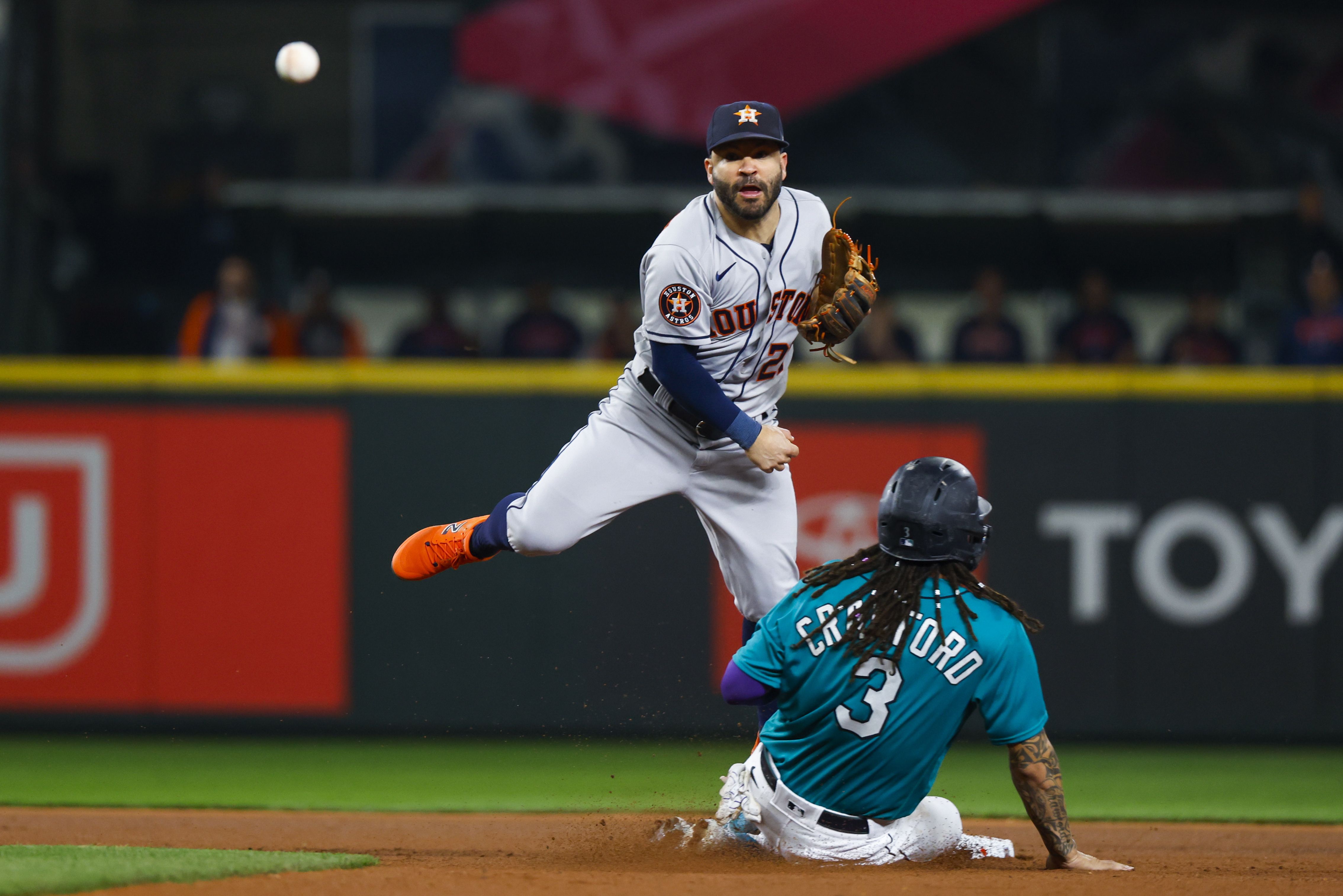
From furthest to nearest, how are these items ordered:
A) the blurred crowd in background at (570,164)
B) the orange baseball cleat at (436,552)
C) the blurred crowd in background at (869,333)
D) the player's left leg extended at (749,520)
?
1. the blurred crowd in background at (570,164)
2. the blurred crowd in background at (869,333)
3. the orange baseball cleat at (436,552)
4. the player's left leg extended at (749,520)

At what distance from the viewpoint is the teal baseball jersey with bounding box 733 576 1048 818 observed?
140 inches

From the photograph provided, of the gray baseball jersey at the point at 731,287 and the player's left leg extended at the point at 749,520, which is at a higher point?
the gray baseball jersey at the point at 731,287

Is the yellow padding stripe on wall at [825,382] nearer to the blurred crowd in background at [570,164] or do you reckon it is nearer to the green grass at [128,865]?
the blurred crowd in background at [570,164]

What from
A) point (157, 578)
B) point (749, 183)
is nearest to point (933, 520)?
point (749, 183)

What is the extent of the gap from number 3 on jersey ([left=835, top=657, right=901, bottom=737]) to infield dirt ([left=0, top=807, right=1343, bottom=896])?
0.34m

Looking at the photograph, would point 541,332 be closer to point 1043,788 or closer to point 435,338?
point 435,338

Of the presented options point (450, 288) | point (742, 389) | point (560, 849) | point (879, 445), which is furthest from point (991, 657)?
point (450, 288)

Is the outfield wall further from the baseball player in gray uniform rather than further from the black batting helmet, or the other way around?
the black batting helmet

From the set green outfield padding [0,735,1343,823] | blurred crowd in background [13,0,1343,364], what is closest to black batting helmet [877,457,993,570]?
green outfield padding [0,735,1343,823]

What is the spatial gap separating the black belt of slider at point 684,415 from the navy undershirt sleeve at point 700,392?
0.10 metres

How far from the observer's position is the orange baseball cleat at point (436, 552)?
4.68m

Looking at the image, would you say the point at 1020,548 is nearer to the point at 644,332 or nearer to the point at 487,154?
the point at 644,332

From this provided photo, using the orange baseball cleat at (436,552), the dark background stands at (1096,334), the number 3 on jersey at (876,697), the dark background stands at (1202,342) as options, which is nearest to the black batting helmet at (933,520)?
the number 3 on jersey at (876,697)

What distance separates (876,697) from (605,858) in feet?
3.76
